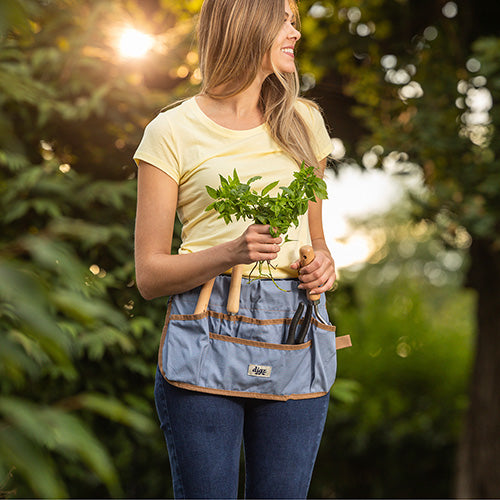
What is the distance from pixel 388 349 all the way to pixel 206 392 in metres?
4.80

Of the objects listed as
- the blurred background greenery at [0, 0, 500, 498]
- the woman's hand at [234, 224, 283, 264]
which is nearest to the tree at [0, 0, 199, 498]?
the blurred background greenery at [0, 0, 500, 498]

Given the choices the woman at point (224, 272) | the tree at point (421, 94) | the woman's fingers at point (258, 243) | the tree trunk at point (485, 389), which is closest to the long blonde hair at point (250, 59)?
the woman at point (224, 272)

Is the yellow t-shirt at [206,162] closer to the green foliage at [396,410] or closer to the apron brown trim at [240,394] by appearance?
the apron brown trim at [240,394]

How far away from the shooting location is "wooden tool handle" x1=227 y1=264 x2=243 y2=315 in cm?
132

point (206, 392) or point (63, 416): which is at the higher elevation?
point (63, 416)

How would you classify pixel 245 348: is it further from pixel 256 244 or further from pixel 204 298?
pixel 256 244

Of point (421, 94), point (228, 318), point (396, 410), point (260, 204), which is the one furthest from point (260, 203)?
point (396, 410)

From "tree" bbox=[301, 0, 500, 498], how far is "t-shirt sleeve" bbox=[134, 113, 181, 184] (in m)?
2.46

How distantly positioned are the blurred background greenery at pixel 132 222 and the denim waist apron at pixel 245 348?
19 cm

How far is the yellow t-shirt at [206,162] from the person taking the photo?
1344 millimetres

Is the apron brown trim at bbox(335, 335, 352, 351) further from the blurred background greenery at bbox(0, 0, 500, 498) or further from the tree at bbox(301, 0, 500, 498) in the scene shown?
the tree at bbox(301, 0, 500, 498)

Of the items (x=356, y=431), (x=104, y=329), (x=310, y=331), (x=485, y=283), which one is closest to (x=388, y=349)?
(x=356, y=431)

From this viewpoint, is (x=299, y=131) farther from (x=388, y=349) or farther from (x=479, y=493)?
(x=388, y=349)

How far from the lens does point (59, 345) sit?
59 cm
